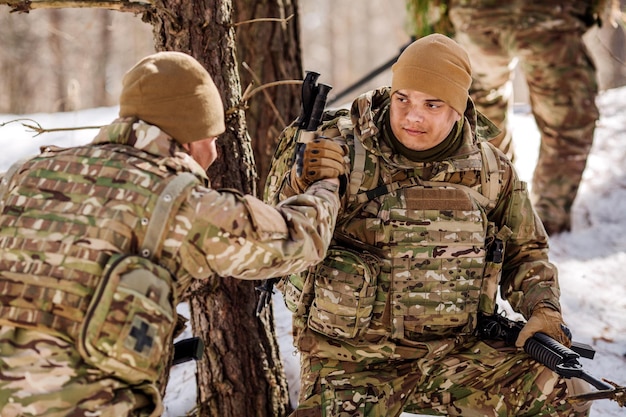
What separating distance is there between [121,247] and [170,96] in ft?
1.72

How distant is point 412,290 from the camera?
315 cm

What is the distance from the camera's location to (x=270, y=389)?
359cm

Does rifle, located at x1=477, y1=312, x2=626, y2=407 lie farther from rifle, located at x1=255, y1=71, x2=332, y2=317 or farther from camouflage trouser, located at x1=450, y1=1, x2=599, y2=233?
camouflage trouser, located at x1=450, y1=1, x2=599, y2=233

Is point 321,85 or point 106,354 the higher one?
point 321,85

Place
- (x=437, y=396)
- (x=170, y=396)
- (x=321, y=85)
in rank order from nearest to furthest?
(x=321, y=85)
(x=437, y=396)
(x=170, y=396)

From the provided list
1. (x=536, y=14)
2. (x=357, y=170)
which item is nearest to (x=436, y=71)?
(x=357, y=170)

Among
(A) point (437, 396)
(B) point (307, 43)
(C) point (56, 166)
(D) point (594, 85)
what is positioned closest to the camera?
(C) point (56, 166)

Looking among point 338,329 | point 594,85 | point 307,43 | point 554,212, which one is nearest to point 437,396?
point 338,329

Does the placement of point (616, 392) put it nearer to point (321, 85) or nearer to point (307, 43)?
point (321, 85)

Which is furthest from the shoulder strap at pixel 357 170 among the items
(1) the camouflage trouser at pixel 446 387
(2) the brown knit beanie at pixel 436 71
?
(1) the camouflage trouser at pixel 446 387

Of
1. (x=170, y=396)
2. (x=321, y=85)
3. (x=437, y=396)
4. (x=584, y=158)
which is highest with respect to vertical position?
(x=321, y=85)

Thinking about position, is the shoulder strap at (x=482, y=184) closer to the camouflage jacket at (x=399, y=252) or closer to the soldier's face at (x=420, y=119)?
the camouflage jacket at (x=399, y=252)

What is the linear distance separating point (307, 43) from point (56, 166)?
119 ft

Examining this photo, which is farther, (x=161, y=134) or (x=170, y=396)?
(x=170, y=396)
